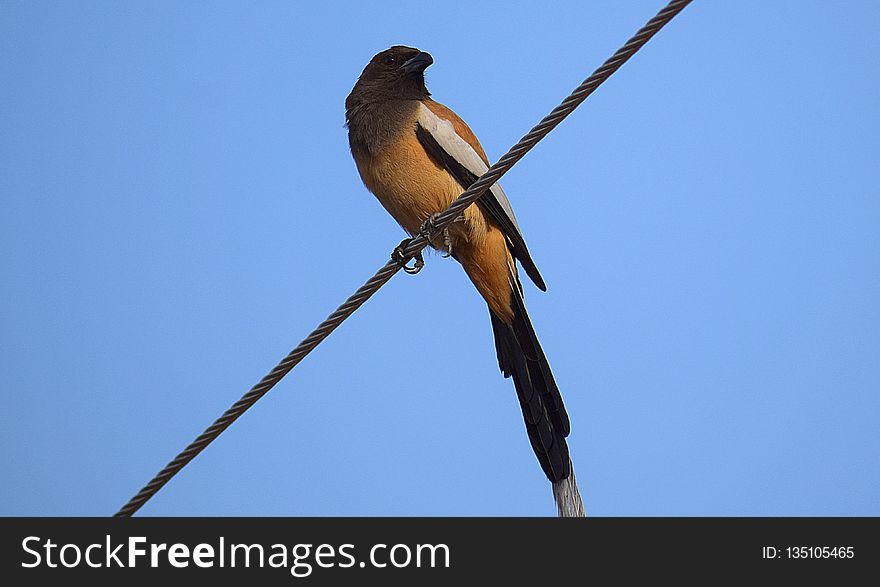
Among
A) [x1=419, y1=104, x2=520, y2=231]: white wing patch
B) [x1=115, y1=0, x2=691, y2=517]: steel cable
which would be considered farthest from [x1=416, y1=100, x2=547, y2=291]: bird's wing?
[x1=115, y1=0, x2=691, y2=517]: steel cable

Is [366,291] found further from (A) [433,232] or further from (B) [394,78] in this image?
(B) [394,78]

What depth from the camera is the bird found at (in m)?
5.18

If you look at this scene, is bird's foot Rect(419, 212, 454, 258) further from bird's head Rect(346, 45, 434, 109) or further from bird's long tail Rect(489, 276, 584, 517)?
bird's head Rect(346, 45, 434, 109)

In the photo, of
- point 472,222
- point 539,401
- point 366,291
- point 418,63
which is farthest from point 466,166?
point 366,291

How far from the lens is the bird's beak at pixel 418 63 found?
19.0 feet

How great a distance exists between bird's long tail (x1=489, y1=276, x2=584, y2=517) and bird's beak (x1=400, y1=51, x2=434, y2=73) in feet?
4.97

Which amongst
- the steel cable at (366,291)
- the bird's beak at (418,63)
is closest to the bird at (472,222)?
the bird's beak at (418,63)

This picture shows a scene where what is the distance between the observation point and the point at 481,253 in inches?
211

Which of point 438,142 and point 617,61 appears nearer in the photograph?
point 617,61

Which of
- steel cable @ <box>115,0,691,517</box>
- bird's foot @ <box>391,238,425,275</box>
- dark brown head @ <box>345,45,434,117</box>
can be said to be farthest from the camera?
dark brown head @ <box>345,45,434,117</box>

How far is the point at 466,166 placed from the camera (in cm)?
530

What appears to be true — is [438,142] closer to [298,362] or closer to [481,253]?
[481,253]
